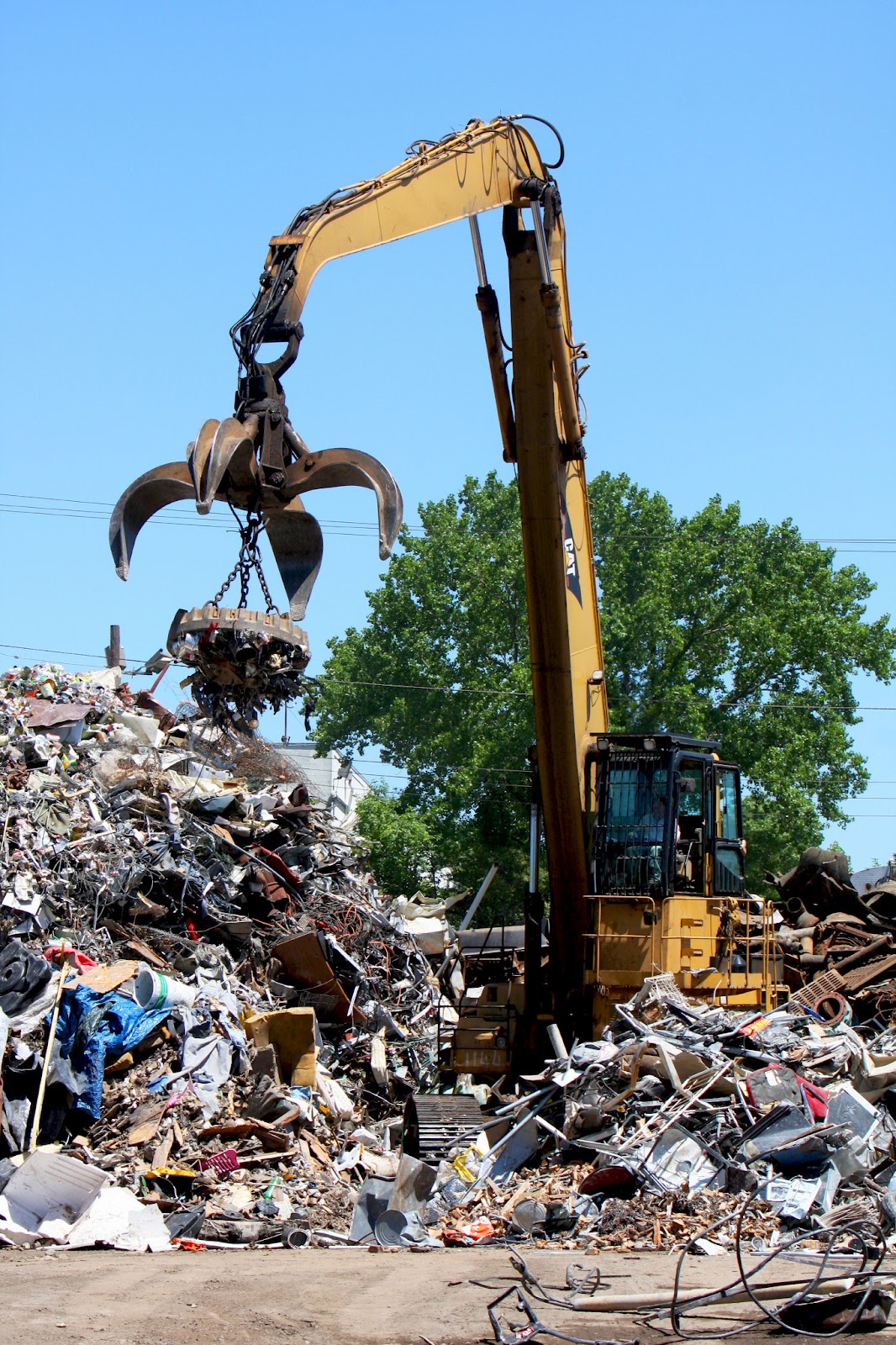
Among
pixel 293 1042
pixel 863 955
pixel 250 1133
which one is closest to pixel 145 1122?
pixel 250 1133

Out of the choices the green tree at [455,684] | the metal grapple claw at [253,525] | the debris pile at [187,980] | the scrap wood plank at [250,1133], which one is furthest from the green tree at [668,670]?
the metal grapple claw at [253,525]

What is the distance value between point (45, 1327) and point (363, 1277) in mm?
1873

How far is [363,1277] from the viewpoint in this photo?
24.2ft

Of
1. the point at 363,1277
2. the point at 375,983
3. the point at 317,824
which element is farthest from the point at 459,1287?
the point at 317,824

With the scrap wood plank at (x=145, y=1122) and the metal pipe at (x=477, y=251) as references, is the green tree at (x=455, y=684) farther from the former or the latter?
the metal pipe at (x=477, y=251)

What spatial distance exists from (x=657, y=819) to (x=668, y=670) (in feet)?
72.0

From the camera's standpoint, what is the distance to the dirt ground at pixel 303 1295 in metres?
6.10

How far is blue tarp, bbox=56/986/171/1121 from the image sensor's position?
11297 millimetres

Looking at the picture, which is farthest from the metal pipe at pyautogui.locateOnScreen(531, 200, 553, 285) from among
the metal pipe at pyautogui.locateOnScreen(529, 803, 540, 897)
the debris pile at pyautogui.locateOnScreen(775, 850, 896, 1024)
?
the debris pile at pyautogui.locateOnScreen(775, 850, 896, 1024)

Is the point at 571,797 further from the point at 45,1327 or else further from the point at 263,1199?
the point at 45,1327

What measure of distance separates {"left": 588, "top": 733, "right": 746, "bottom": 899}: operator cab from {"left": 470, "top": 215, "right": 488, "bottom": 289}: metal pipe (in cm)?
338

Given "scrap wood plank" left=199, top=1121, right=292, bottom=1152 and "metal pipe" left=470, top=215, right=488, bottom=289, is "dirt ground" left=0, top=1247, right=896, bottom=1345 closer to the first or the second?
"scrap wood plank" left=199, top=1121, right=292, bottom=1152

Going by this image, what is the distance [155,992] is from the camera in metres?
12.3

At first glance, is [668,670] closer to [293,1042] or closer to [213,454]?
[293,1042]
